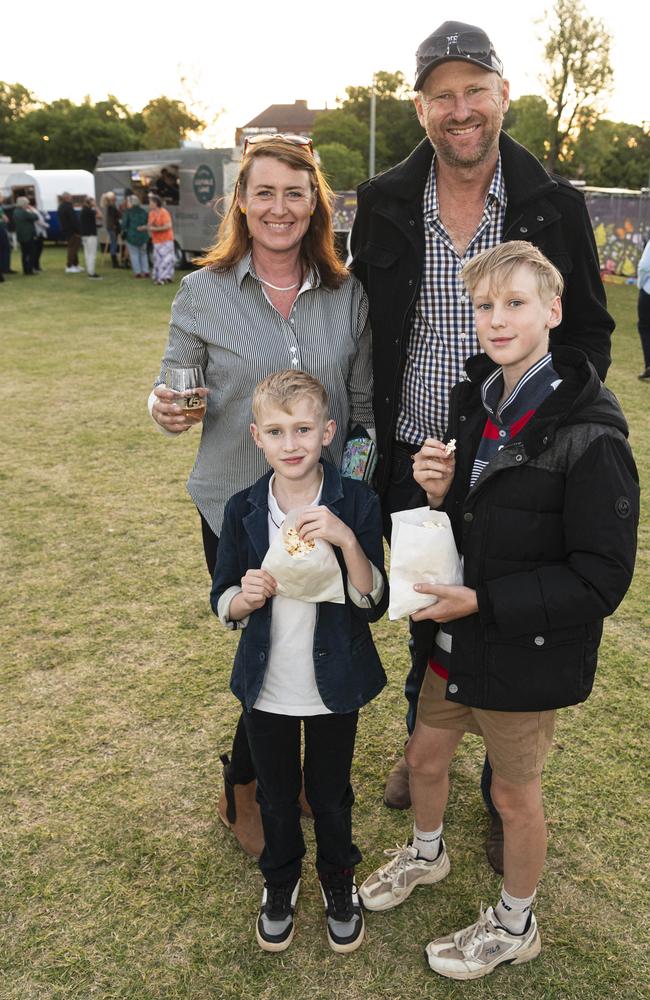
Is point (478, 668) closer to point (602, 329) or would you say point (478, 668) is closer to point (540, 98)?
point (602, 329)

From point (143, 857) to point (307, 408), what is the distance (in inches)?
64.1

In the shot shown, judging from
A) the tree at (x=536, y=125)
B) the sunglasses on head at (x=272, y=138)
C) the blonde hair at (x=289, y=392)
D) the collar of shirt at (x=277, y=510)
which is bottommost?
the collar of shirt at (x=277, y=510)

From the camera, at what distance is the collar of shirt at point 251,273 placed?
2.34 metres

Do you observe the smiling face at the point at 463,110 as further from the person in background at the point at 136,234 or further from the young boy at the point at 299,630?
the person in background at the point at 136,234

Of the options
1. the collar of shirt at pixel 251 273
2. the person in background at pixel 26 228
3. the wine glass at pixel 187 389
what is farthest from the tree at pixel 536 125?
the wine glass at pixel 187 389

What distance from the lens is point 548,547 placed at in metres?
1.90

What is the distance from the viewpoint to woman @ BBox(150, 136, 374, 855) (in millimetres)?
2279

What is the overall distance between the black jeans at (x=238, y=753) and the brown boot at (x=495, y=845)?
0.83 meters

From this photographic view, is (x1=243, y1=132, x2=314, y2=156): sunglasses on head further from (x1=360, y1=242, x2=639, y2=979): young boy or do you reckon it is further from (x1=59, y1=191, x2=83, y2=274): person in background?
(x1=59, y1=191, x2=83, y2=274): person in background

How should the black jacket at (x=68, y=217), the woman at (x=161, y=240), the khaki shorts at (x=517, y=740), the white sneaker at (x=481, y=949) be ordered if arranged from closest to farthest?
the khaki shorts at (x=517, y=740)
the white sneaker at (x=481, y=949)
the woman at (x=161, y=240)
the black jacket at (x=68, y=217)

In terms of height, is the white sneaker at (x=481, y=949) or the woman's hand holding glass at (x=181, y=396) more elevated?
the woman's hand holding glass at (x=181, y=396)

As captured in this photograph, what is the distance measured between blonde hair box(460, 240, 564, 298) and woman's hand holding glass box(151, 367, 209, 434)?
83 cm

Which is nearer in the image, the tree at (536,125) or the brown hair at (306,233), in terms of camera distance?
the brown hair at (306,233)

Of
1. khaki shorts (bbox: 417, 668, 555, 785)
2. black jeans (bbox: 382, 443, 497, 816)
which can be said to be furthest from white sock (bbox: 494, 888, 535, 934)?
black jeans (bbox: 382, 443, 497, 816)
